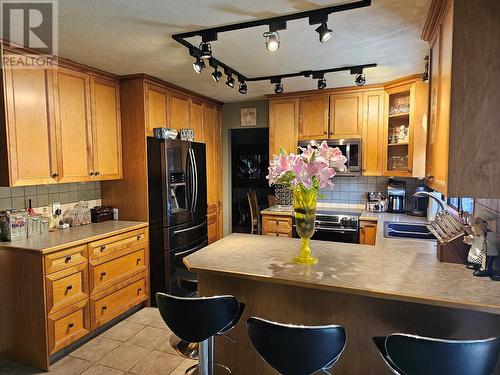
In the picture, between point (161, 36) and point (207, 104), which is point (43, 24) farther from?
point (207, 104)

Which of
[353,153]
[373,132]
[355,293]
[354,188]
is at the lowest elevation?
[355,293]

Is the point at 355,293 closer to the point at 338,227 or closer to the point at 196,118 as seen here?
the point at 338,227

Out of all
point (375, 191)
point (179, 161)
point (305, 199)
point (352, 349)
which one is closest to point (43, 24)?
point (179, 161)

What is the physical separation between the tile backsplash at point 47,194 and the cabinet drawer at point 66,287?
0.81m

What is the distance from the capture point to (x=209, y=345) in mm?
1838

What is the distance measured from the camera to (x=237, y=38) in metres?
2.40

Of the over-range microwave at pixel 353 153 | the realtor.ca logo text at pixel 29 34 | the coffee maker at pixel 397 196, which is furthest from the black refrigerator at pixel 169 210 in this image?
the coffee maker at pixel 397 196

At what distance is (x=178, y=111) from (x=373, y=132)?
2397 millimetres

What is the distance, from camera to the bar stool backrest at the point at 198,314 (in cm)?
156

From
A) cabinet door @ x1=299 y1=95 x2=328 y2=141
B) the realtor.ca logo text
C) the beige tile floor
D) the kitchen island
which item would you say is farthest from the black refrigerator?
cabinet door @ x1=299 y1=95 x2=328 y2=141

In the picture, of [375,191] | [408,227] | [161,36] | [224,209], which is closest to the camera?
[161,36]

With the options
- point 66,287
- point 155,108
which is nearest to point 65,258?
point 66,287

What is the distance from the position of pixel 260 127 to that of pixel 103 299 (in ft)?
10.0

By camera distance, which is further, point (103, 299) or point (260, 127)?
point (260, 127)
